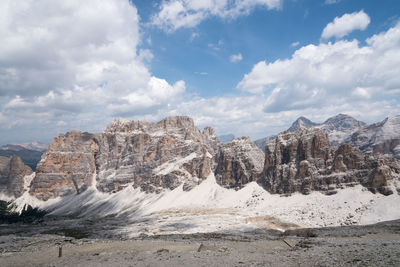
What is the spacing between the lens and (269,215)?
316 feet

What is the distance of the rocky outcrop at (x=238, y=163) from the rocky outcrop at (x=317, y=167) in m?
8.43

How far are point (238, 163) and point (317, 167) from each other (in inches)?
1684

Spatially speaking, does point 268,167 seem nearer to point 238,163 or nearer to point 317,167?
point 238,163

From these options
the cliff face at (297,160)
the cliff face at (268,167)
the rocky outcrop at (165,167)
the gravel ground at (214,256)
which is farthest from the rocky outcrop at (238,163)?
the gravel ground at (214,256)

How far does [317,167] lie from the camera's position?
109562 millimetres

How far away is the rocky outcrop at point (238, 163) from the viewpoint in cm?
13912

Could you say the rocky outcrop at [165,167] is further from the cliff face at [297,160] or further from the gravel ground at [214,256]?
the gravel ground at [214,256]

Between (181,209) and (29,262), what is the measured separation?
93.0m

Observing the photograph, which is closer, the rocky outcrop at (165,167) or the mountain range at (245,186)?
the mountain range at (245,186)

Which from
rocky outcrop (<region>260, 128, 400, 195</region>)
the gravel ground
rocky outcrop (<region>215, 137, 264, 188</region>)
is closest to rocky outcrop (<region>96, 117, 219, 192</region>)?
rocky outcrop (<region>215, 137, 264, 188</region>)

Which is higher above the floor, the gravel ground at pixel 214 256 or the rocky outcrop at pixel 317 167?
the rocky outcrop at pixel 317 167

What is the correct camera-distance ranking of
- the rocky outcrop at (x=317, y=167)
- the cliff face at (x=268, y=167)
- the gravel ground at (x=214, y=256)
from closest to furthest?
the gravel ground at (x=214, y=256)
the rocky outcrop at (x=317, y=167)
the cliff face at (x=268, y=167)

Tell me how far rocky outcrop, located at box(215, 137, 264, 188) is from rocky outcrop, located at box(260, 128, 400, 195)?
8434 mm

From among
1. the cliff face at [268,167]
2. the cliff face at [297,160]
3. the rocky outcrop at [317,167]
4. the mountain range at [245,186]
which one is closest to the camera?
the mountain range at [245,186]
